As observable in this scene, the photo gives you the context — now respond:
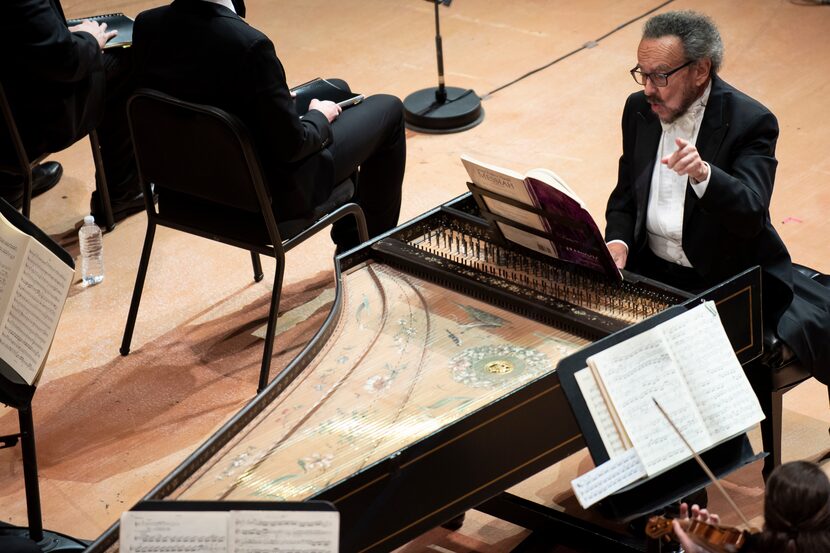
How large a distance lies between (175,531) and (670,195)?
1981mm

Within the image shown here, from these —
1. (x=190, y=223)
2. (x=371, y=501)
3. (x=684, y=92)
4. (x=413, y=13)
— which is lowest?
(x=413, y=13)

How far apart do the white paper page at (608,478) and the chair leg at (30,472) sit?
5.30ft

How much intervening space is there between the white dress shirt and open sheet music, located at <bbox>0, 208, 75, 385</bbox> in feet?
5.87

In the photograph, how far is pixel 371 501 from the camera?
269cm

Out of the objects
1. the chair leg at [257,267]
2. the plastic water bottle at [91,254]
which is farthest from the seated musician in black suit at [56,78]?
the chair leg at [257,267]

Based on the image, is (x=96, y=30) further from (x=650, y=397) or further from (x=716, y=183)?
(x=650, y=397)

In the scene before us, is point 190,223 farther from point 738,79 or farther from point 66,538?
point 738,79

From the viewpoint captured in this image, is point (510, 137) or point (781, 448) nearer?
point (781, 448)

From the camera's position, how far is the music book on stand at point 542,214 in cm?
307

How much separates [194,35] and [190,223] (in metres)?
0.71

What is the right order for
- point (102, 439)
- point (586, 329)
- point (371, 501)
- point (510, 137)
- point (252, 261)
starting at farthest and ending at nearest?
1. point (510, 137)
2. point (252, 261)
3. point (102, 439)
4. point (586, 329)
5. point (371, 501)

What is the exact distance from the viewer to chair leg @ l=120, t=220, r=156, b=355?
4410 mm

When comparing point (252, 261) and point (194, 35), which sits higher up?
point (194, 35)

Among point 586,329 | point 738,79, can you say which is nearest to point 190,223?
point 586,329
